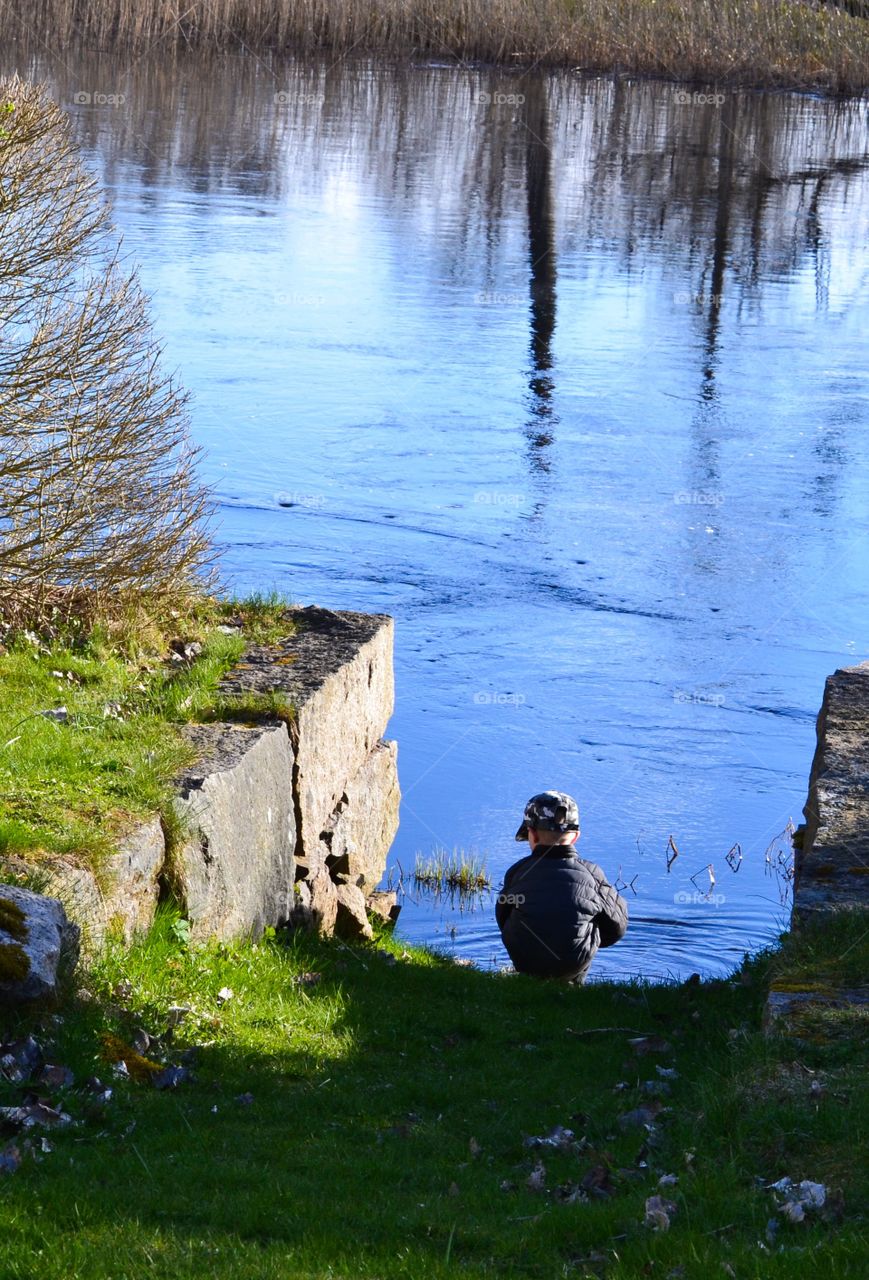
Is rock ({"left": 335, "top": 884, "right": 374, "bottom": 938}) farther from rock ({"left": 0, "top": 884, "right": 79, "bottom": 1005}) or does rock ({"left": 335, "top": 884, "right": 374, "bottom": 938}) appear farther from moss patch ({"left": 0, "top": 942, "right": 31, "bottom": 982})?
moss patch ({"left": 0, "top": 942, "right": 31, "bottom": 982})

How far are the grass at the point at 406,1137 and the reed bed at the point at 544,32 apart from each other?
36.4 meters

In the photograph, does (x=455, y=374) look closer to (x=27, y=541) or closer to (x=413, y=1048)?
(x=27, y=541)

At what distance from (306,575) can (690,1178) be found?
8.14 metres

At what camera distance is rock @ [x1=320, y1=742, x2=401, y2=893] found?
8492mm

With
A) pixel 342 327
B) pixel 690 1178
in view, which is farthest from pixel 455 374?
pixel 690 1178

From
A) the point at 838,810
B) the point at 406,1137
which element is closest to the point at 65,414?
the point at 838,810

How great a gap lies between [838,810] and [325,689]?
2.62m

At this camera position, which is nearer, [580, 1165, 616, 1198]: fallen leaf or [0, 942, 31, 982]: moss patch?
[580, 1165, 616, 1198]: fallen leaf

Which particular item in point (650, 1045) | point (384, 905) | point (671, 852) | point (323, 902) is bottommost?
point (384, 905)

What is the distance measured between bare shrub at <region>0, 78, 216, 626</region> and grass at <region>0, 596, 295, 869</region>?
14.0 inches

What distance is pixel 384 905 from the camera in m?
8.91

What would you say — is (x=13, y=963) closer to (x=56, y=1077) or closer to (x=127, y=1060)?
(x=56, y=1077)

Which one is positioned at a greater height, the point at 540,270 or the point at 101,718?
the point at 540,270

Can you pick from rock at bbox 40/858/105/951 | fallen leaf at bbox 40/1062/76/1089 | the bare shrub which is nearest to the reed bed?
the bare shrub
